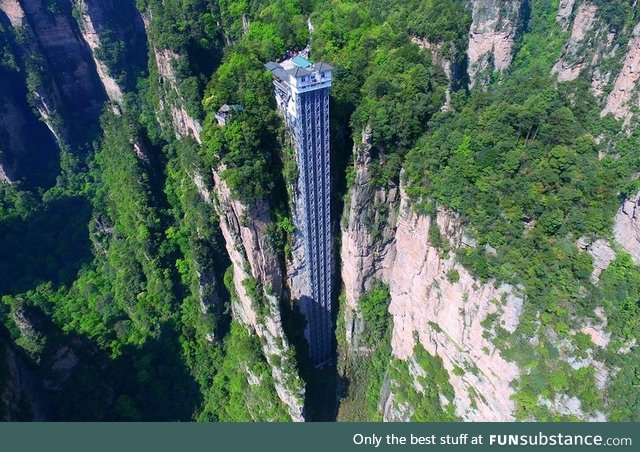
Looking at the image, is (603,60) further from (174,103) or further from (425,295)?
(174,103)

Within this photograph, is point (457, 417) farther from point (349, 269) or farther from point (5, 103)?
point (5, 103)

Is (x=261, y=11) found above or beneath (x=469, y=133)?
above

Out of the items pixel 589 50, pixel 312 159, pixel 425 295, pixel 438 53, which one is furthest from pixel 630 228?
pixel 589 50

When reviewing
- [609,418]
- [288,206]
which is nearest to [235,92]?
[288,206]

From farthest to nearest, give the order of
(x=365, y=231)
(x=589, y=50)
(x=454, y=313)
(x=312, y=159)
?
(x=589, y=50), (x=365, y=231), (x=312, y=159), (x=454, y=313)

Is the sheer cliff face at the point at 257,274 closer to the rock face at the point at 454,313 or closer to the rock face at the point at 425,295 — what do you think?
the rock face at the point at 425,295

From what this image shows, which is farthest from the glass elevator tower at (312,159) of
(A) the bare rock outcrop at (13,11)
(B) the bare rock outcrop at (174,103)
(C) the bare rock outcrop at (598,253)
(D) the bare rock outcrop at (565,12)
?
(D) the bare rock outcrop at (565,12)
